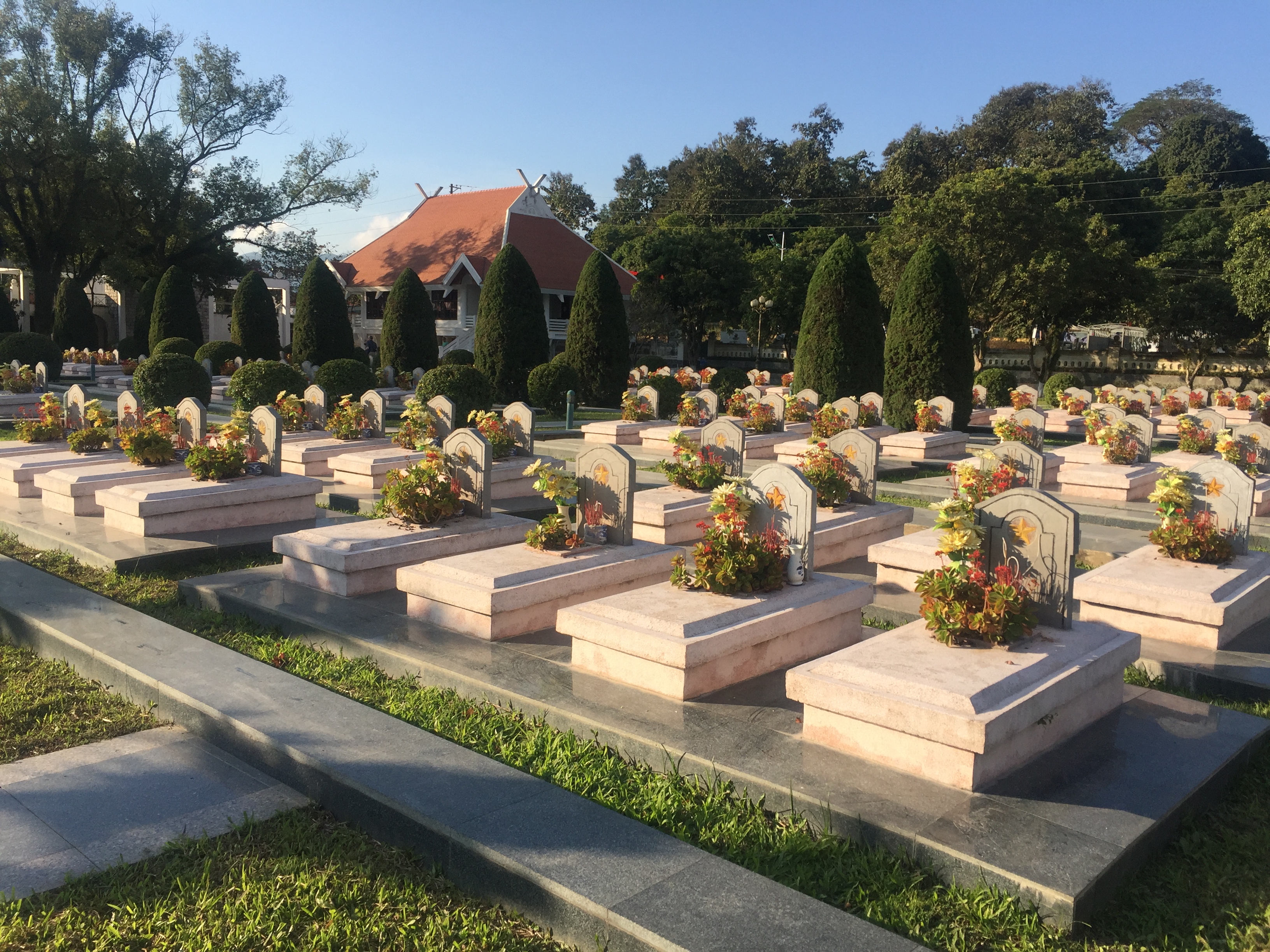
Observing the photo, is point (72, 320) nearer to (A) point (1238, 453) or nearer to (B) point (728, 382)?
(B) point (728, 382)

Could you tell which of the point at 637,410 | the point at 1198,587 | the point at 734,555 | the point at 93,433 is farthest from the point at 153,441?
the point at 1198,587

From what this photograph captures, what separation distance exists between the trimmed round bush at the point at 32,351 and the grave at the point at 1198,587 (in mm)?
28298

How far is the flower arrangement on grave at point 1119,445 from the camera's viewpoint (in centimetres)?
1266

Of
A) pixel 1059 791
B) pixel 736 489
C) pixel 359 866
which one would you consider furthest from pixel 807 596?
pixel 359 866

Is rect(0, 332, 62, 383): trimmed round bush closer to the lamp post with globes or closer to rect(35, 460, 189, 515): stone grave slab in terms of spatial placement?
rect(35, 460, 189, 515): stone grave slab

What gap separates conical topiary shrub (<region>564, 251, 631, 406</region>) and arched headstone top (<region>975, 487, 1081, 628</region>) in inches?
816

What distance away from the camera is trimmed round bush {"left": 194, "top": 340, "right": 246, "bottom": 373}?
29.3 metres

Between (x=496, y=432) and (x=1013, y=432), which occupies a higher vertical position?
(x=496, y=432)

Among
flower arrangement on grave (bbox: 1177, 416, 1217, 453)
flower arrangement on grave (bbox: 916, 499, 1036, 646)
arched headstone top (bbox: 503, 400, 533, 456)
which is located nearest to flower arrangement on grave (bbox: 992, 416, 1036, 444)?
flower arrangement on grave (bbox: 1177, 416, 1217, 453)

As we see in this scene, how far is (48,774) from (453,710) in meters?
1.89

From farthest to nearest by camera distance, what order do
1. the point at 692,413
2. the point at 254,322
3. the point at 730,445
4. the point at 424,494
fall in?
1. the point at 254,322
2. the point at 692,413
3. the point at 730,445
4. the point at 424,494

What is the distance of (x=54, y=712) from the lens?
518 cm

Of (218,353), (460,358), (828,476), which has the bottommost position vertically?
(828,476)

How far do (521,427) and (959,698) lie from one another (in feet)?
27.9
